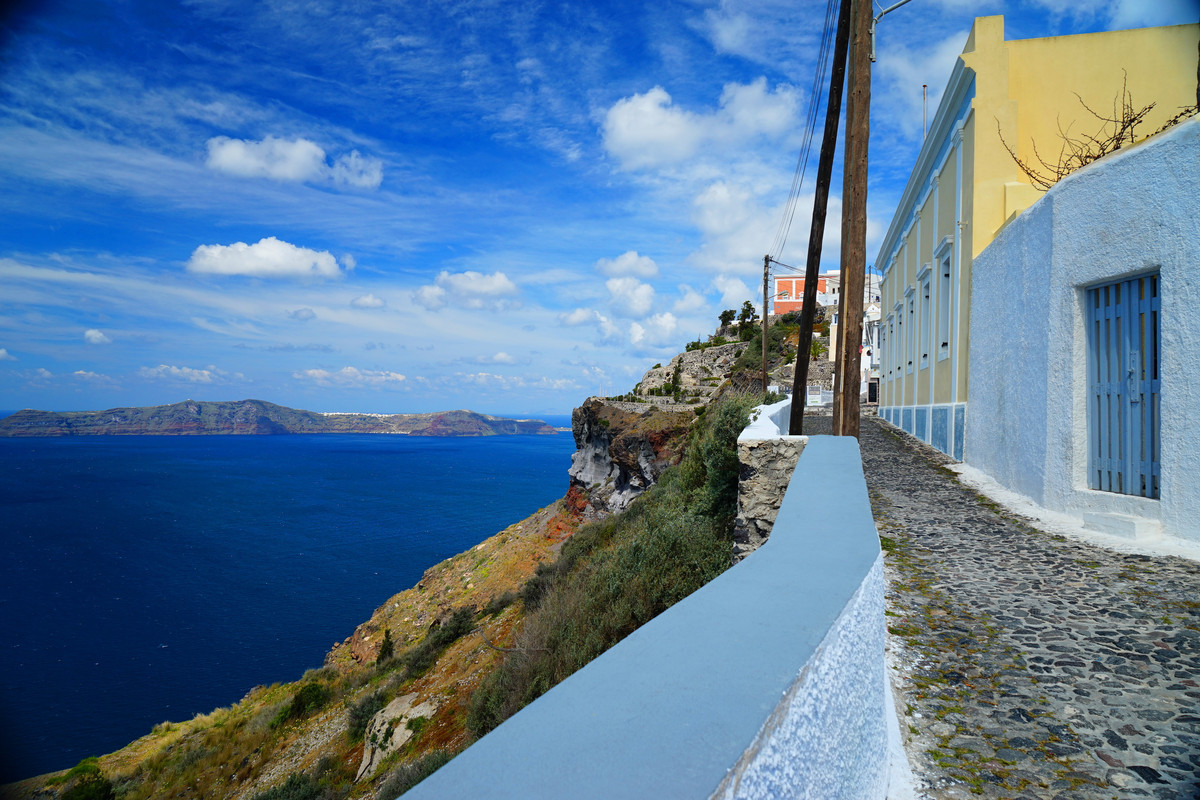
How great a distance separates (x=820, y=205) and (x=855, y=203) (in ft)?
4.66

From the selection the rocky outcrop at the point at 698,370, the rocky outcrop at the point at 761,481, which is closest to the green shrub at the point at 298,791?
the rocky outcrop at the point at 761,481

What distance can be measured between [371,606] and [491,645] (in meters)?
33.6

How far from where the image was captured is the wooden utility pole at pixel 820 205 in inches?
376

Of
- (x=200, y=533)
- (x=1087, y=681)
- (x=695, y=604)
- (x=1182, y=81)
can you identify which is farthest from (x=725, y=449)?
(x=200, y=533)

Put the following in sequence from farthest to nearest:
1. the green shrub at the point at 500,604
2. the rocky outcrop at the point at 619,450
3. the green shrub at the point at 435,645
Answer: the rocky outcrop at the point at 619,450 < the green shrub at the point at 500,604 < the green shrub at the point at 435,645

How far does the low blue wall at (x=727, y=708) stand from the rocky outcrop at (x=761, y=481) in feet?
14.9

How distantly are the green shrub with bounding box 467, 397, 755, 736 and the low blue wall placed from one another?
5.34 metres

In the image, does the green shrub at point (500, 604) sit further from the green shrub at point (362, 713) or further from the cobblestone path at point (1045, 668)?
the cobblestone path at point (1045, 668)

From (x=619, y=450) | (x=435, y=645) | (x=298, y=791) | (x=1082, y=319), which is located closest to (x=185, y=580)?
(x=619, y=450)

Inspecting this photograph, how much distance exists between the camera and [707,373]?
42531 millimetres

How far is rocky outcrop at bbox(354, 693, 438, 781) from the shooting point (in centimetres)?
1102

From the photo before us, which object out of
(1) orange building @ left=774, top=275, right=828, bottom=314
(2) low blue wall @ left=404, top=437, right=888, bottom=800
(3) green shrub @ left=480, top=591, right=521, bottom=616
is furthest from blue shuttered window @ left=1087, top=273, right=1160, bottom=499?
(1) orange building @ left=774, top=275, right=828, bottom=314

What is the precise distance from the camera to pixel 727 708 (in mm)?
1079

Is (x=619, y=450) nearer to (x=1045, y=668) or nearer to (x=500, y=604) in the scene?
(x=500, y=604)
